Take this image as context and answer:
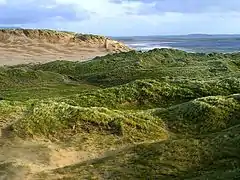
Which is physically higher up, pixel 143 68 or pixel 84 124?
pixel 84 124

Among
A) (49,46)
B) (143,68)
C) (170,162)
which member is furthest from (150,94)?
(49,46)

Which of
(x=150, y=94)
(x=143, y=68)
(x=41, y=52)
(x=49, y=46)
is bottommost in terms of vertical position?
(x=41, y=52)

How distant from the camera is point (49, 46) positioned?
284 feet

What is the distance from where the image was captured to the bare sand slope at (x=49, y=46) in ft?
259

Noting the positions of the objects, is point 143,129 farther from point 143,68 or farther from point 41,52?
point 41,52

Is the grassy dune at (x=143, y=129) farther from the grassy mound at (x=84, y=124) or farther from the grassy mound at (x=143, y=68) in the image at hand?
the grassy mound at (x=143, y=68)

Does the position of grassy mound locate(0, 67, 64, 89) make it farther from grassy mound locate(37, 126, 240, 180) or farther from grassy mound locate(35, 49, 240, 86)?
grassy mound locate(37, 126, 240, 180)

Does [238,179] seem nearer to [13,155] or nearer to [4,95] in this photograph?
[13,155]

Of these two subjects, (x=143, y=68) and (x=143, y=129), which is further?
(x=143, y=68)

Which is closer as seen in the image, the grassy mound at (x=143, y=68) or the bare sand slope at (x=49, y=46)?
the grassy mound at (x=143, y=68)

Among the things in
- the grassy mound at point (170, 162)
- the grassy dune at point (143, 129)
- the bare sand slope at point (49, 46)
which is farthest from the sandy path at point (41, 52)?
the grassy mound at point (170, 162)

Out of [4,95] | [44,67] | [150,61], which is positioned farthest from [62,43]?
[4,95]

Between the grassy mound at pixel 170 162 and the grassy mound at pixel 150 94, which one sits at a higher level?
the grassy mound at pixel 150 94

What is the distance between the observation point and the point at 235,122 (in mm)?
23172
